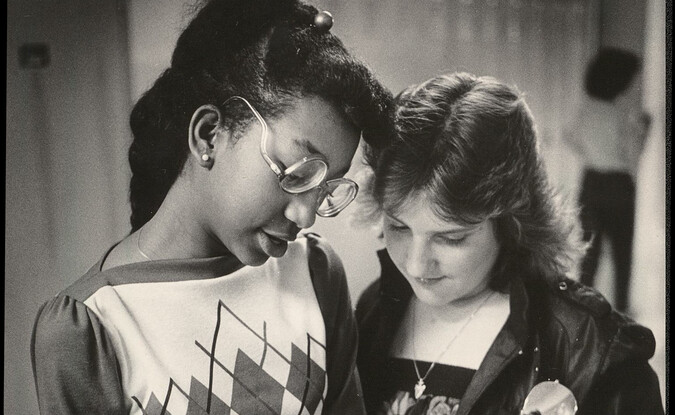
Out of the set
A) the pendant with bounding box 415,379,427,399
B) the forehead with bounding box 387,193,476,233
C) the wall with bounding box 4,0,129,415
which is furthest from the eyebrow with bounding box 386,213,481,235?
the wall with bounding box 4,0,129,415

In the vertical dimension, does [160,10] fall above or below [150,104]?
above

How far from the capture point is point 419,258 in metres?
0.94

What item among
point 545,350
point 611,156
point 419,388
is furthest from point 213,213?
point 611,156

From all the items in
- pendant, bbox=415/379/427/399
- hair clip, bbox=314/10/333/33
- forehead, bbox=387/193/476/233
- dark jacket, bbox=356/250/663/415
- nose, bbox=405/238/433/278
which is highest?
hair clip, bbox=314/10/333/33

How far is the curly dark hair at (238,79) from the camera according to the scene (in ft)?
Result: 2.56

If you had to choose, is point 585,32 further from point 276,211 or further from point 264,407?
point 264,407

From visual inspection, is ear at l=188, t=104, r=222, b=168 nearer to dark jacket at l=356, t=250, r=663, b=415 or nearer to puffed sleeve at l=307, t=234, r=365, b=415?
puffed sleeve at l=307, t=234, r=365, b=415

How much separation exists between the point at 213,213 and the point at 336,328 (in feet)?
0.83

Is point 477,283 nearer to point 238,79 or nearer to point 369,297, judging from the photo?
point 369,297

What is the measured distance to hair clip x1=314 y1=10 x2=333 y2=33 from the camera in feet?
2.64

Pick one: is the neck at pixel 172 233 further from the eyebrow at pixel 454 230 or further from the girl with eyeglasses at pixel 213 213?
the eyebrow at pixel 454 230

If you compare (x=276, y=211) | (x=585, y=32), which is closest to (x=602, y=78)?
(x=585, y=32)

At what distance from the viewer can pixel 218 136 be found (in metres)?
0.79

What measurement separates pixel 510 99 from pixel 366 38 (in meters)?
0.22
